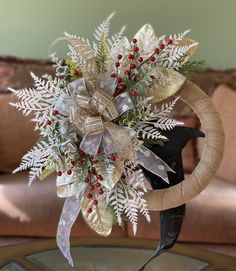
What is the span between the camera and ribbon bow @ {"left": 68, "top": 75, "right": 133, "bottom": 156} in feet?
3.67

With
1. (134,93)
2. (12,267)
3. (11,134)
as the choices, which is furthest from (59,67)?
(11,134)

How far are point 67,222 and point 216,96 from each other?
1.40m

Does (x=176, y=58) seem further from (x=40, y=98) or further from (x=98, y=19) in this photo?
(x=98, y=19)

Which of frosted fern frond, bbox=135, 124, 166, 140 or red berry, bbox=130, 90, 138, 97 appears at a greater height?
red berry, bbox=130, 90, 138, 97

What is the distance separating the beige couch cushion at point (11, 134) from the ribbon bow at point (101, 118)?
4.27 feet

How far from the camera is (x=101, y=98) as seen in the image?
1.14 m

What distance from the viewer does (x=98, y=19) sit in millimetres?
2809

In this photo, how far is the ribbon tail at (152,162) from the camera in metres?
1.17

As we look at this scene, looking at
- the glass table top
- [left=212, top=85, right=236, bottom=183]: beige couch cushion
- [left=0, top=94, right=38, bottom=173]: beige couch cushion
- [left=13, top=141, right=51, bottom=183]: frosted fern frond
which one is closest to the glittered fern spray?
[left=13, top=141, right=51, bottom=183]: frosted fern frond

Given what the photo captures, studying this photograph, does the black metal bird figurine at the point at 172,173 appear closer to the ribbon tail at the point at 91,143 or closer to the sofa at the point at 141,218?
the ribbon tail at the point at 91,143

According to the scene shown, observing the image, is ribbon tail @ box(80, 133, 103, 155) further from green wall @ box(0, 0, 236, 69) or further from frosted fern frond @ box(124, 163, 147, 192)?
green wall @ box(0, 0, 236, 69)

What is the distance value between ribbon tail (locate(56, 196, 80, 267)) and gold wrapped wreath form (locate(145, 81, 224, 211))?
0.17 meters

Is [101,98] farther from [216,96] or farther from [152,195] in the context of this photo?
[216,96]

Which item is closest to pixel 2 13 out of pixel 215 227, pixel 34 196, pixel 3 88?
pixel 3 88
